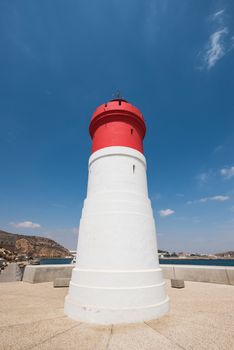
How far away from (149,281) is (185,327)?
60.1 inches

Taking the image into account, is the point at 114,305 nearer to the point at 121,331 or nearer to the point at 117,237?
the point at 121,331

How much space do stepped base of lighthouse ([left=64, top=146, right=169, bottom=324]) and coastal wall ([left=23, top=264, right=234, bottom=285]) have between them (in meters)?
6.48

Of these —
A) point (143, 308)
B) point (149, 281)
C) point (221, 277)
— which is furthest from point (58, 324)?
point (221, 277)

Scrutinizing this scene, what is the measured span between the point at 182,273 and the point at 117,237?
29.0 feet

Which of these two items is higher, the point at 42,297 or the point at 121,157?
the point at 121,157

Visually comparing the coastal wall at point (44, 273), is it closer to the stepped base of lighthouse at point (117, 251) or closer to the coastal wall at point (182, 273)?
the coastal wall at point (182, 273)

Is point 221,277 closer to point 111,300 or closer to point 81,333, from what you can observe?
point 111,300

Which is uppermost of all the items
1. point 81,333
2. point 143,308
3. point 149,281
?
point 149,281

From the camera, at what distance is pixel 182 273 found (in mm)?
12547

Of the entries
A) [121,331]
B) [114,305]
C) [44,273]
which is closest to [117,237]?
[114,305]

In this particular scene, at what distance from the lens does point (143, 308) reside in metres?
5.55

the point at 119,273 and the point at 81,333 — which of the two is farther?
the point at 119,273

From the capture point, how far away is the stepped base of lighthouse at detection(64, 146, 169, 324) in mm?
5562

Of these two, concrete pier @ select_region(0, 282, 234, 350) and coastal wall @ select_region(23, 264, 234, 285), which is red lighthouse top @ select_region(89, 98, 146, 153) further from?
coastal wall @ select_region(23, 264, 234, 285)
